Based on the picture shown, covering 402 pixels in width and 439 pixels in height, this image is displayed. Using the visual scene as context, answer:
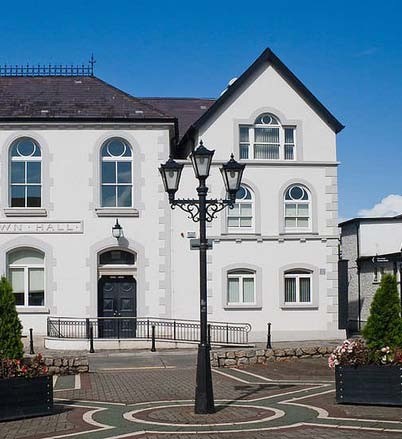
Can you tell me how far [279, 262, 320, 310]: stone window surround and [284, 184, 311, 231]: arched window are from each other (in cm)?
148

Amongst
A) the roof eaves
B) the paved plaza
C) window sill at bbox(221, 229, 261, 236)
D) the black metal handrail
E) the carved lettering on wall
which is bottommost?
the paved plaza

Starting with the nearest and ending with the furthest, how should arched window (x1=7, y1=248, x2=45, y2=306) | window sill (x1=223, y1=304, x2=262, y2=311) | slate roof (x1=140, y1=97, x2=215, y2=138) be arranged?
1. arched window (x1=7, y1=248, x2=45, y2=306)
2. window sill (x1=223, y1=304, x2=262, y2=311)
3. slate roof (x1=140, y1=97, x2=215, y2=138)

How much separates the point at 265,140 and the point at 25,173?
930 cm

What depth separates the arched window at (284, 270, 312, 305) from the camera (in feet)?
99.9

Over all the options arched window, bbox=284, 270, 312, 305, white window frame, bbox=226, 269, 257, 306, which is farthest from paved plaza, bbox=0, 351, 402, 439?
arched window, bbox=284, 270, 312, 305

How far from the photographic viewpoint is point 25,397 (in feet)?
42.2

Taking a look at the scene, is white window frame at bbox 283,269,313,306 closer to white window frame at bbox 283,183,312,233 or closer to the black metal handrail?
white window frame at bbox 283,183,312,233

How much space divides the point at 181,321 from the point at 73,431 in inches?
688

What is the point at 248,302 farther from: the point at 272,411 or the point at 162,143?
the point at 272,411

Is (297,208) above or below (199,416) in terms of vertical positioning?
above

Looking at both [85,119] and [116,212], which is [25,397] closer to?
[116,212]

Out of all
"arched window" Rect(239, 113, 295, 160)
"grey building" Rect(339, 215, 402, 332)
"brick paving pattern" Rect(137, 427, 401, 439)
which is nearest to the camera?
"brick paving pattern" Rect(137, 427, 401, 439)

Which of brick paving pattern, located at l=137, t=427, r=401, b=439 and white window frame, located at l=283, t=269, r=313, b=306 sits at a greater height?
white window frame, located at l=283, t=269, r=313, b=306

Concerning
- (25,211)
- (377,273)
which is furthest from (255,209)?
(377,273)
